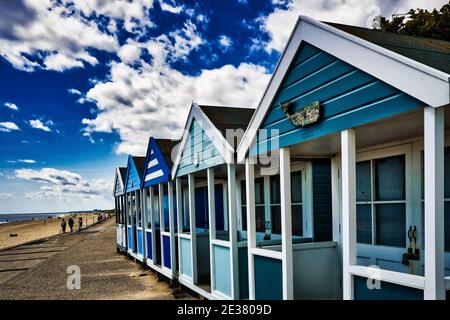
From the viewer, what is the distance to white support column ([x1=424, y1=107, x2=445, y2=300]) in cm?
259

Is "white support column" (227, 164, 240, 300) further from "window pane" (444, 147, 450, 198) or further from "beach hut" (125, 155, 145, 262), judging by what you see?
"beach hut" (125, 155, 145, 262)

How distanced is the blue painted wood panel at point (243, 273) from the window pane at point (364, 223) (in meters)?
1.93

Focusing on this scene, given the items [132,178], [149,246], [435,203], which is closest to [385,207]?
[435,203]

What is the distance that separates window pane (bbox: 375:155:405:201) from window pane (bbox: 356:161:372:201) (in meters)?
0.16

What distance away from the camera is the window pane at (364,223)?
4883mm

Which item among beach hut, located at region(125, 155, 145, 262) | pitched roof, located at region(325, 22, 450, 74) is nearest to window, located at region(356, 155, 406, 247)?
pitched roof, located at region(325, 22, 450, 74)

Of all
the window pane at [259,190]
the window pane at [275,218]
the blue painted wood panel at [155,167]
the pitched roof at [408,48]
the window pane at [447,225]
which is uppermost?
the blue painted wood panel at [155,167]

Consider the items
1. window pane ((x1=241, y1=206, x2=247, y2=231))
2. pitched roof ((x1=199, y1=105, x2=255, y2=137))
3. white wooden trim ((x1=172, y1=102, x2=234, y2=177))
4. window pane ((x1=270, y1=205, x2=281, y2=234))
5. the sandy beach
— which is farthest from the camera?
the sandy beach

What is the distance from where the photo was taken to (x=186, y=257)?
822cm

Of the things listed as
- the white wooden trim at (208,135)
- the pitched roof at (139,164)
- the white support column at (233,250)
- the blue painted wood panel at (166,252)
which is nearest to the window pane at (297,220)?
the white support column at (233,250)

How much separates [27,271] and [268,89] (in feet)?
40.0

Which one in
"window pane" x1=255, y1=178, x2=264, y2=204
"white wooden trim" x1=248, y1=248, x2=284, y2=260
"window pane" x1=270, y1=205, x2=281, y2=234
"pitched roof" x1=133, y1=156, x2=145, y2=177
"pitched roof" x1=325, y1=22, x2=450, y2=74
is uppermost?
"pitched roof" x1=133, y1=156, x2=145, y2=177

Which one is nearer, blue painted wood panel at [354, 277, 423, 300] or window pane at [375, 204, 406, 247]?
blue painted wood panel at [354, 277, 423, 300]

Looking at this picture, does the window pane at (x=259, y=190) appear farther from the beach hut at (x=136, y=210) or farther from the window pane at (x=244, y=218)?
the beach hut at (x=136, y=210)
